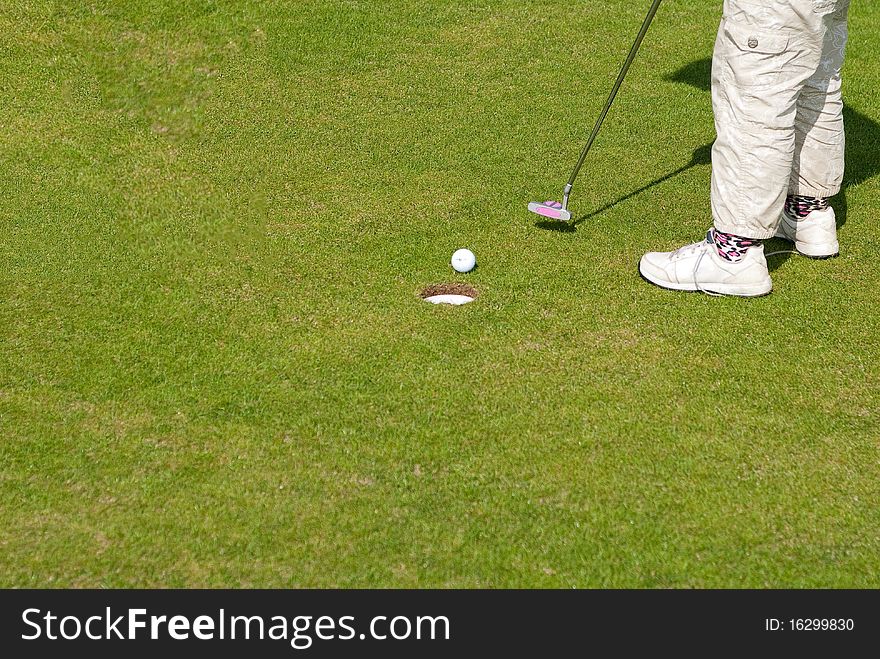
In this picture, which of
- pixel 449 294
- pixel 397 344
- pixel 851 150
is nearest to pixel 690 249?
pixel 449 294

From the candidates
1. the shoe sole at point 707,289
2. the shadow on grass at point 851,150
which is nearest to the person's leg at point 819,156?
the shadow on grass at point 851,150

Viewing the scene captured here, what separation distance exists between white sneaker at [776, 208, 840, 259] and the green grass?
3.7 inches

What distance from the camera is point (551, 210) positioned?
492 centimetres

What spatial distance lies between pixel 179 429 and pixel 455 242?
1884mm

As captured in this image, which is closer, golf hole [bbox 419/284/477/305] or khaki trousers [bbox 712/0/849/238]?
khaki trousers [bbox 712/0/849/238]

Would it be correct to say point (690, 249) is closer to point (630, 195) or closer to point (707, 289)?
point (707, 289)

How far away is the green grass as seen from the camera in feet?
10.1

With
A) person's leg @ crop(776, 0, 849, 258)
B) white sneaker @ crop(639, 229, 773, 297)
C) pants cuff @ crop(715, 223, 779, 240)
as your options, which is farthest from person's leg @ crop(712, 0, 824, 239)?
person's leg @ crop(776, 0, 849, 258)

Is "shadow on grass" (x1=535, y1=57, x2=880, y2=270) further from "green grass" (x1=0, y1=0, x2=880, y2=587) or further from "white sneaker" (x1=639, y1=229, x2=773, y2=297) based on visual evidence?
"white sneaker" (x1=639, y1=229, x2=773, y2=297)

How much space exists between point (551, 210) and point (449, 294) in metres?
0.85

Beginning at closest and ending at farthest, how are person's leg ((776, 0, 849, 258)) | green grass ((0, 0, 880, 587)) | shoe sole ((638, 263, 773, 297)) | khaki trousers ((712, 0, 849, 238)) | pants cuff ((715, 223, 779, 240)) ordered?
green grass ((0, 0, 880, 587)) → khaki trousers ((712, 0, 849, 238)) → pants cuff ((715, 223, 779, 240)) → shoe sole ((638, 263, 773, 297)) → person's leg ((776, 0, 849, 258))
